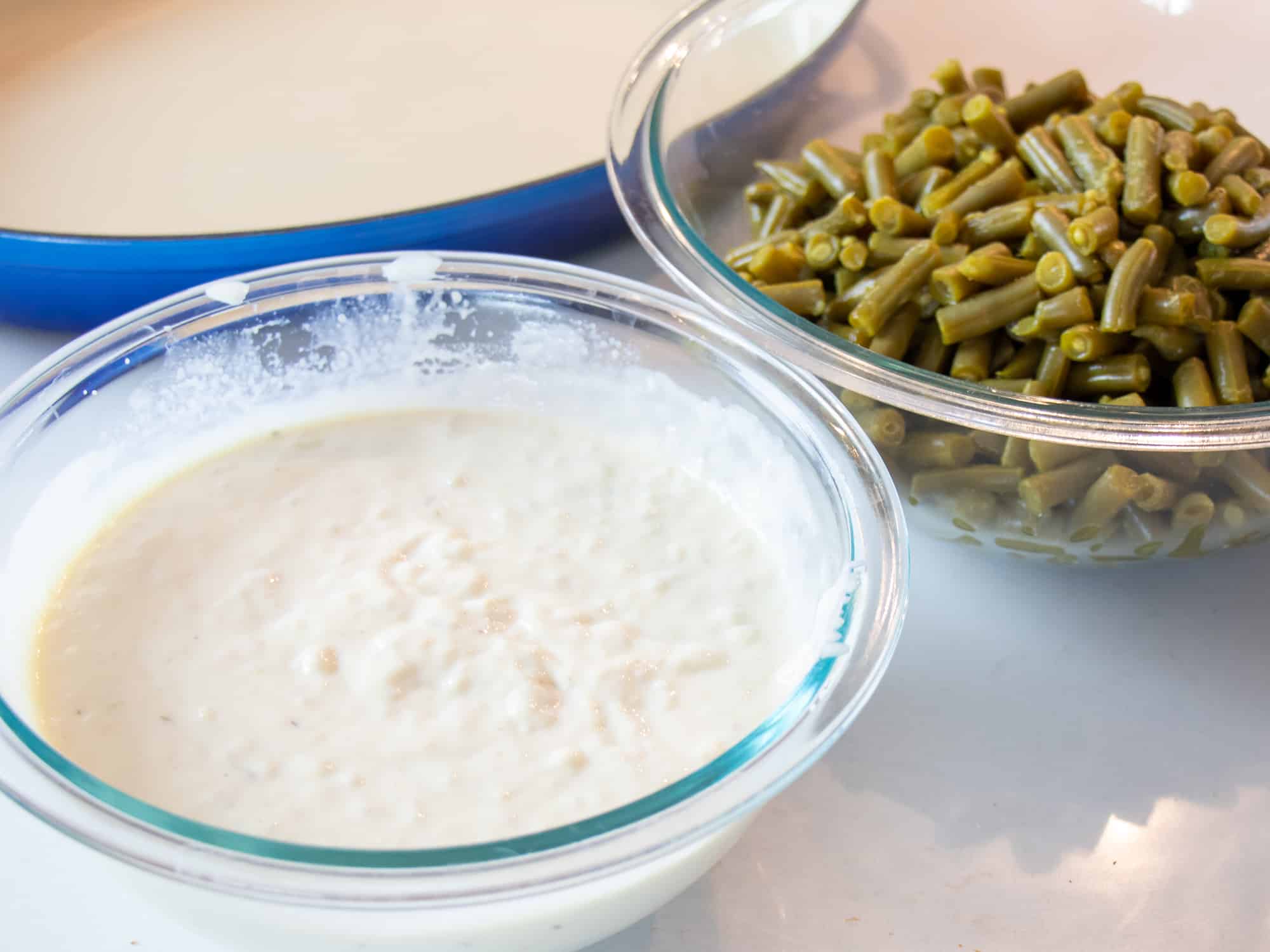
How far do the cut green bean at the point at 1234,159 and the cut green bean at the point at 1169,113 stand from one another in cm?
5

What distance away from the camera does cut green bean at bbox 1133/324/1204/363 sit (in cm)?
119

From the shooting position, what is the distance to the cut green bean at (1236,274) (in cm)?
122

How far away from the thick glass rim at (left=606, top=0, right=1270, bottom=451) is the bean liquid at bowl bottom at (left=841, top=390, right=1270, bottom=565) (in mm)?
40

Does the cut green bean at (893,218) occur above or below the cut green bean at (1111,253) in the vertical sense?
above

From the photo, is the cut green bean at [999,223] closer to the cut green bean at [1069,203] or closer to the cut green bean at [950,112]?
the cut green bean at [1069,203]

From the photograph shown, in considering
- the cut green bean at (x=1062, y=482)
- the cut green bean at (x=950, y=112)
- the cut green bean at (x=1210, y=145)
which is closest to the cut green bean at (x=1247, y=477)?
the cut green bean at (x=1062, y=482)

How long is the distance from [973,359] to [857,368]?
19cm

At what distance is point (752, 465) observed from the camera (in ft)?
3.70

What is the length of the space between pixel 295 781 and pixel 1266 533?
0.88 metres

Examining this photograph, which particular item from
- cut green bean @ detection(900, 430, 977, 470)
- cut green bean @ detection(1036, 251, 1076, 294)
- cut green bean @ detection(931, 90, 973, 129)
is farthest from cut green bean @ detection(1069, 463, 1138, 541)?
cut green bean @ detection(931, 90, 973, 129)

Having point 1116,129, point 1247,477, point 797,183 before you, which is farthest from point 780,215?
point 1247,477

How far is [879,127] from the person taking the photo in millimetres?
1670

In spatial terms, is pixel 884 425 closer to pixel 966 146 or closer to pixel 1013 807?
pixel 1013 807

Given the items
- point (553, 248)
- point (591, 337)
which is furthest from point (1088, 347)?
point (553, 248)
